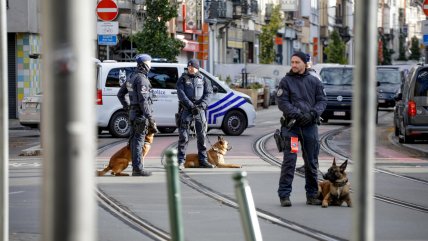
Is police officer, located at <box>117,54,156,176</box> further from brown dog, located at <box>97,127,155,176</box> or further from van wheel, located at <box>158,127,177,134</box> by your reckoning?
van wheel, located at <box>158,127,177,134</box>

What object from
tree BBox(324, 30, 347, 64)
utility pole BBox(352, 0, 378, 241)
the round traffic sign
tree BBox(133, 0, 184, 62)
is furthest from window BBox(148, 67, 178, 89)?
tree BBox(324, 30, 347, 64)

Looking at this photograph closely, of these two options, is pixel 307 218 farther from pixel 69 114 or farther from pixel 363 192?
pixel 69 114

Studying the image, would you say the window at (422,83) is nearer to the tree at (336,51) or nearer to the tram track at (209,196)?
the tram track at (209,196)

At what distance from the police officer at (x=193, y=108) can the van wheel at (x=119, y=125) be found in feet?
26.4

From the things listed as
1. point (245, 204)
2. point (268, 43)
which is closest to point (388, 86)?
point (268, 43)

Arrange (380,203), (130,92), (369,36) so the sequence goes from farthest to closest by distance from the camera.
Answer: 1. (130,92)
2. (380,203)
3. (369,36)

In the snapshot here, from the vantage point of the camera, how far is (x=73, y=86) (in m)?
3.38

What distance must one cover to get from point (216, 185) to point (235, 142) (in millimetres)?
9752

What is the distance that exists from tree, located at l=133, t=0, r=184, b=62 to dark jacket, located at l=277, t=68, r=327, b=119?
1073 inches

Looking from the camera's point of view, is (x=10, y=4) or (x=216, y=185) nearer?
(x=216, y=185)

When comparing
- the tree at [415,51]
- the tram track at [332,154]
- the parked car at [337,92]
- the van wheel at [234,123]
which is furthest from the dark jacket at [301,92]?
the tree at [415,51]

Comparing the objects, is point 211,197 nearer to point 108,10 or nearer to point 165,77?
point 165,77

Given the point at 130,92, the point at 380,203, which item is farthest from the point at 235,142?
the point at 380,203

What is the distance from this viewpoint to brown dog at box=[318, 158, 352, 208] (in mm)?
12883
